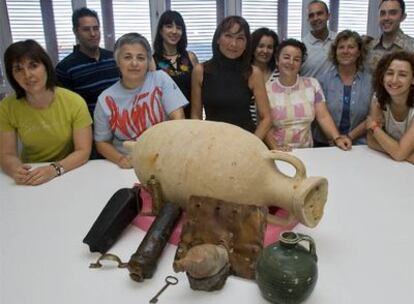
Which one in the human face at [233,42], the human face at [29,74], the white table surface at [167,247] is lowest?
the white table surface at [167,247]

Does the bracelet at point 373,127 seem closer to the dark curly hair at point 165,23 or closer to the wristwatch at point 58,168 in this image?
the dark curly hair at point 165,23

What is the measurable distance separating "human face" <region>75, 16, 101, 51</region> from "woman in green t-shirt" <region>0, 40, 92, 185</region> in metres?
0.62

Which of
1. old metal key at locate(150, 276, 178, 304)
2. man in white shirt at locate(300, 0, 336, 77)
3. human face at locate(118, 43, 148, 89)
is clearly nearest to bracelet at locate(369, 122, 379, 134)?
man in white shirt at locate(300, 0, 336, 77)

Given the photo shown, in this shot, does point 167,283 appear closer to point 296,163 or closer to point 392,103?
point 296,163

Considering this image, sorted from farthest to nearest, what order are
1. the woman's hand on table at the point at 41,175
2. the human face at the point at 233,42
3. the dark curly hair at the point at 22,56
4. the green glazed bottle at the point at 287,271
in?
1. the human face at the point at 233,42
2. the dark curly hair at the point at 22,56
3. the woman's hand on table at the point at 41,175
4. the green glazed bottle at the point at 287,271

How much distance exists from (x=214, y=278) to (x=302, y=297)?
193mm

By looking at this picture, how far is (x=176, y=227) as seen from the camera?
108cm

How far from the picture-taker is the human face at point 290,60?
2.19m

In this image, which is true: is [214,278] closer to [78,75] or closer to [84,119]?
[84,119]

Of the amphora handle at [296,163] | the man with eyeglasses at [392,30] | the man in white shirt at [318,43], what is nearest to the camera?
the amphora handle at [296,163]

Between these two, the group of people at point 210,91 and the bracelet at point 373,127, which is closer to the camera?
the group of people at point 210,91

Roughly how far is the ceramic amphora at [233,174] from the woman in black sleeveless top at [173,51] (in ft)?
3.99

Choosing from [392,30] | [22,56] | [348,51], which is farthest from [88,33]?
[392,30]

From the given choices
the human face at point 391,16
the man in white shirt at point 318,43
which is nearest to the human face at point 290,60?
the man in white shirt at point 318,43
